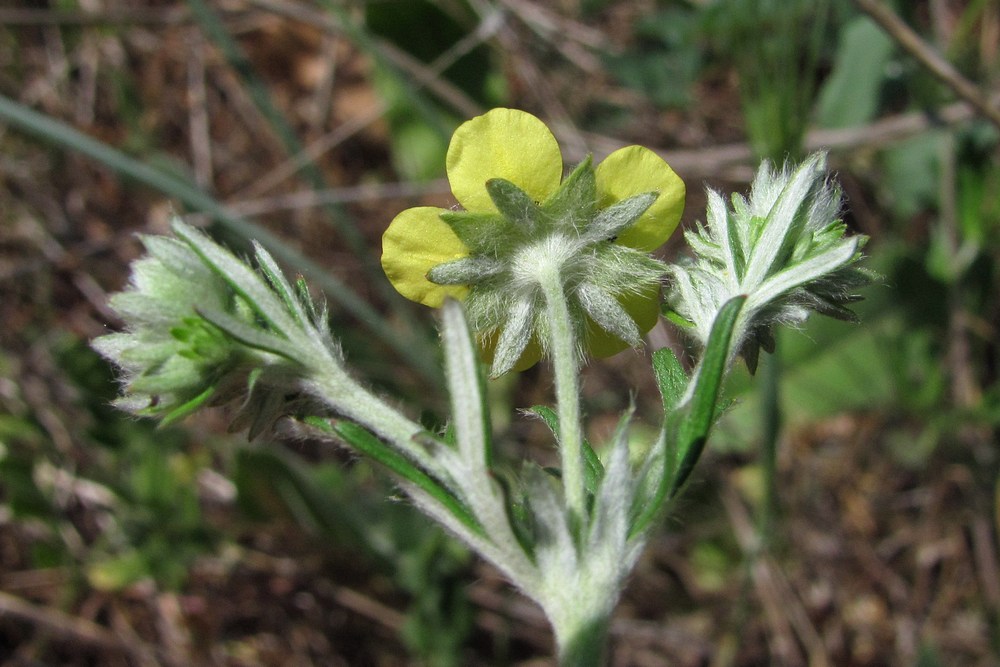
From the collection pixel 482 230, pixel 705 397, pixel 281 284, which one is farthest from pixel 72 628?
pixel 705 397

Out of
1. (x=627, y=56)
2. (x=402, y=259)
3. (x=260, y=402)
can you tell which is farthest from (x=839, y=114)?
(x=260, y=402)

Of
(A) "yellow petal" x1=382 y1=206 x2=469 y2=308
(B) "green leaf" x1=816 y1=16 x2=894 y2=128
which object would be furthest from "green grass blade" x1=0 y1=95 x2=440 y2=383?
(B) "green leaf" x1=816 y1=16 x2=894 y2=128

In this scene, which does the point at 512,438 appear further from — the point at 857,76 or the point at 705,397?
the point at 705,397

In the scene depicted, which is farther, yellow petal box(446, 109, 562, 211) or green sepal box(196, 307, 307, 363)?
yellow petal box(446, 109, 562, 211)

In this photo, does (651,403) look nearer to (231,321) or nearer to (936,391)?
(936,391)

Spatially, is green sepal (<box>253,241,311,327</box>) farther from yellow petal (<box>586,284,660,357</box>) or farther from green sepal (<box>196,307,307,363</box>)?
yellow petal (<box>586,284,660,357</box>)

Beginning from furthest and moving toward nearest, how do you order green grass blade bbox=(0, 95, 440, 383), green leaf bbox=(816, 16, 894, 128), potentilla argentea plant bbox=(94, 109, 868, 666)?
green leaf bbox=(816, 16, 894, 128), green grass blade bbox=(0, 95, 440, 383), potentilla argentea plant bbox=(94, 109, 868, 666)

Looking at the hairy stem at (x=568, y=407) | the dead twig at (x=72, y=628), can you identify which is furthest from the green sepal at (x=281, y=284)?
the dead twig at (x=72, y=628)
